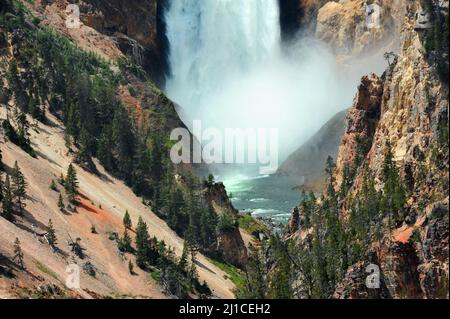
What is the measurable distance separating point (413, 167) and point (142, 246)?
38667 mm

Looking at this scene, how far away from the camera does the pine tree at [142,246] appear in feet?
339

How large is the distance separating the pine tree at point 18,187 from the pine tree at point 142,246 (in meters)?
15.5

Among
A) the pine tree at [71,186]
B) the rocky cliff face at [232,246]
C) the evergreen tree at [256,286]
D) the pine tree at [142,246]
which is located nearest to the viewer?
the evergreen tree at [256,286]

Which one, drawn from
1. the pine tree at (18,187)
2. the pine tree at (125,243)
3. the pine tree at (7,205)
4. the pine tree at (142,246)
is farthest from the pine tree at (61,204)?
the pine tree at (7,205)

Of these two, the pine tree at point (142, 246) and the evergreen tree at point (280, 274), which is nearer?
the evergreen tree at point (280, 274)

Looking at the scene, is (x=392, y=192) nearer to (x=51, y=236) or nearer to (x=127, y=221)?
(x=51, y=236)

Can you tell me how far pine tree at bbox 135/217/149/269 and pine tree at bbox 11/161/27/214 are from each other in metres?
15.5

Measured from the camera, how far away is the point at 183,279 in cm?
10375

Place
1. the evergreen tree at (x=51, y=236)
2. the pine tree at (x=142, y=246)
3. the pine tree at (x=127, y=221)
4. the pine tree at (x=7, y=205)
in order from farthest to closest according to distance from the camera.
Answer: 1. the pine tree at (x=127, y=221)
2. the pine tree at (x=142, y=246)
3. the evergreen tree at (x=51, y=236)
4. the pine tree at (x=7, y=205)

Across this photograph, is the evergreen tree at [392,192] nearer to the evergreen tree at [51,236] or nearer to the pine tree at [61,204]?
the evergreen tree at [51,236]

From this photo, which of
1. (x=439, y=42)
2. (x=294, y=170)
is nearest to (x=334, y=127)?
(x=294, y=170)

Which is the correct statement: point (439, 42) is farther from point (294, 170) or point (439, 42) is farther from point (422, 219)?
point (294, 170)

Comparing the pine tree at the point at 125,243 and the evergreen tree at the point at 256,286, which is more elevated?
the pine tree at the point at 125,243

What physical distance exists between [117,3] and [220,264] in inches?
3385
